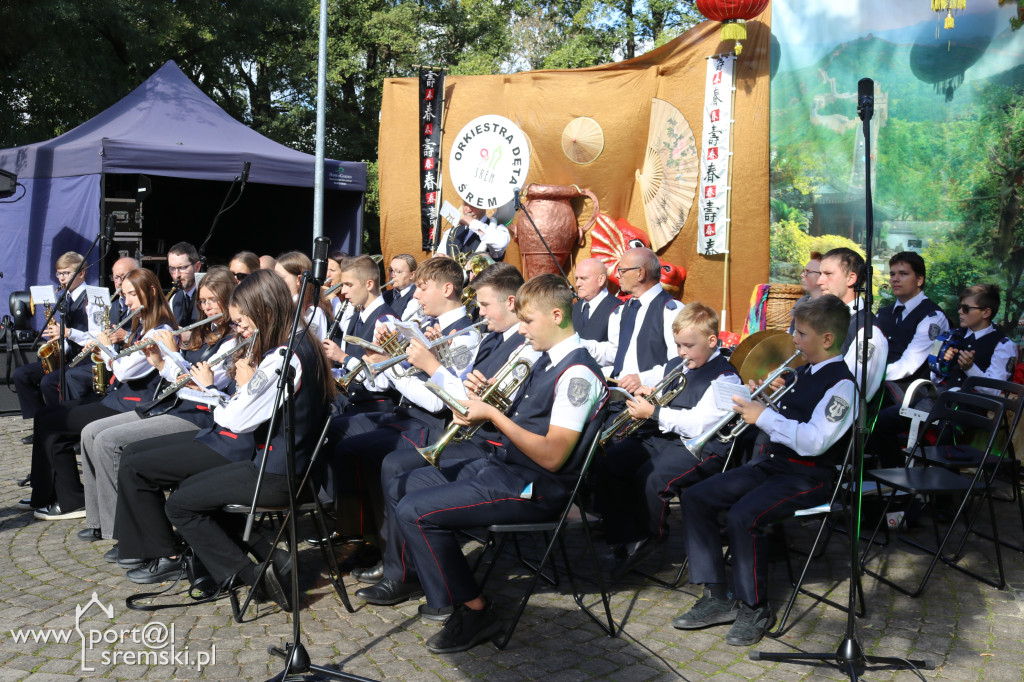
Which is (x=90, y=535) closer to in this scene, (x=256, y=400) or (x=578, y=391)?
(x=256, y=400)

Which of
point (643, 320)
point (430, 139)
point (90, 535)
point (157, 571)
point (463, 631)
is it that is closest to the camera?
point (463, 631)

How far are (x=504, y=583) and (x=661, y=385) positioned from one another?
1.32 metres

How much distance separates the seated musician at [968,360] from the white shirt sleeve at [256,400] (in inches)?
145

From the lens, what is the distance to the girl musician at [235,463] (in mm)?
3887

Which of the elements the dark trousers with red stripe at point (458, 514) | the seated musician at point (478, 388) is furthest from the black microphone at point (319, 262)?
the dark trousers with red stripe at point (458, 514)

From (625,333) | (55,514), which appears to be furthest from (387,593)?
(55,514)

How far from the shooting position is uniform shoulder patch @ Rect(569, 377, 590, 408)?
3.57m

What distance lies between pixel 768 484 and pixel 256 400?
2.31m

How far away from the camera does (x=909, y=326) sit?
586 cm

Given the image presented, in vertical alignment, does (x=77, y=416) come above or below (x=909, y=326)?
below

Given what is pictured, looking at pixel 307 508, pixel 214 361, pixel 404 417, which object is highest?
pixel 214 361

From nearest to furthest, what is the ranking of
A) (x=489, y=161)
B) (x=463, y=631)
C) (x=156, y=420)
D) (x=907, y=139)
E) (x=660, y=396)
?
(x=463, y=631)
(x=660, y=396)
(x=156, y=420)
(x=907, y=139)
(x=489, y=161)

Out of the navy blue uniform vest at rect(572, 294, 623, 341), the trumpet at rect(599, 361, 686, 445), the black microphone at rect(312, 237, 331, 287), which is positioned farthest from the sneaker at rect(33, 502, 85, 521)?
the navy blue uniform vest at rect(572, 294, 623, 341)

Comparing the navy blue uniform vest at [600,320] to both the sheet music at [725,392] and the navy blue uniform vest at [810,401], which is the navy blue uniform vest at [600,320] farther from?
the navy blue uniform vest at [810,401]
